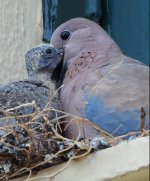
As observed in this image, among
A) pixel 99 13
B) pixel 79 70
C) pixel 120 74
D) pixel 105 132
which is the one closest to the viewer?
pixel 105 132

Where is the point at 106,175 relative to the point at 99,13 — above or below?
below

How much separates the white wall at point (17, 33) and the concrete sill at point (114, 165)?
0.70 m

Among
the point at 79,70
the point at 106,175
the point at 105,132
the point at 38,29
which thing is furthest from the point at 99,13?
the point at 106,175

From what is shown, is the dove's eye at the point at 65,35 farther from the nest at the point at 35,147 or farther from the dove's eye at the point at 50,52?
the nest at the point at 35,147

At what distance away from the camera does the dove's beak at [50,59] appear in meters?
1.66

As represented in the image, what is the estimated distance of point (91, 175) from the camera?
4.21 ft

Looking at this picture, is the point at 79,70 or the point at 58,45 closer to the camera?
the point at 79,70

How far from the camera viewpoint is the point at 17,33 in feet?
6.75

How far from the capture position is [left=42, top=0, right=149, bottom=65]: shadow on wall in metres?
1.82

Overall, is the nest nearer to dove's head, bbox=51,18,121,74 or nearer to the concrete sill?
the concrete sill

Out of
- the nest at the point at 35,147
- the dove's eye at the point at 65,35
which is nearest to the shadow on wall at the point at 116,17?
the dove's eye at the point at 65,35

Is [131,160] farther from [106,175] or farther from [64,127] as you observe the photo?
[64,127]

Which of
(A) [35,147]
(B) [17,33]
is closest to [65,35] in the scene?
(B) [17,33]

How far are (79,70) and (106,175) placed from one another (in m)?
0.40
